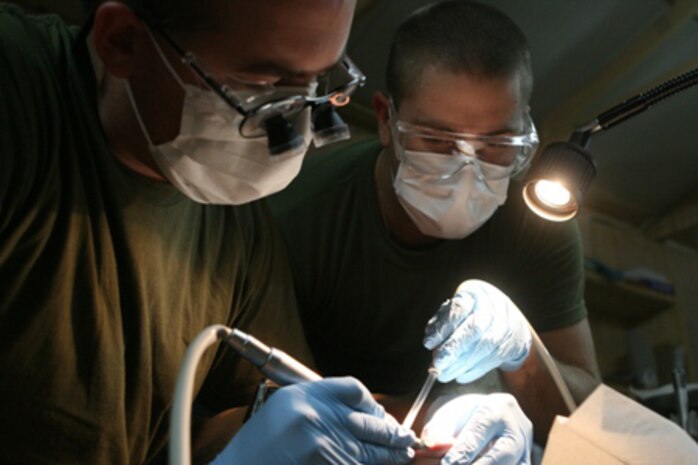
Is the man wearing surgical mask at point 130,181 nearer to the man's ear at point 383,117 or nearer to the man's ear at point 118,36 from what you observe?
the man's ear at point 118,36

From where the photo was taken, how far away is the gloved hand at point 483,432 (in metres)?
1.09

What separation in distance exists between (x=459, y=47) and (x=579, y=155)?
0.50 metres

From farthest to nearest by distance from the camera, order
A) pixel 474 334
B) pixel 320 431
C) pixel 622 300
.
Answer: pixel 622 300, pixel 474 334, pixel 320 431

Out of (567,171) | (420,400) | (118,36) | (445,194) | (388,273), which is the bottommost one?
(420,400)

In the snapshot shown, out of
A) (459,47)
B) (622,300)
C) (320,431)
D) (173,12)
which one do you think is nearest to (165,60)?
(173,12)

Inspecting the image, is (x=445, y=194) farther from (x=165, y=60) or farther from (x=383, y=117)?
(x=165, y=60)

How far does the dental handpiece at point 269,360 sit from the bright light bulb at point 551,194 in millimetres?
542

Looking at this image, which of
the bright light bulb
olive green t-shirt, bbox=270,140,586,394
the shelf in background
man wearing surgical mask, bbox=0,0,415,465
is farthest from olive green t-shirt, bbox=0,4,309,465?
the shelf in background

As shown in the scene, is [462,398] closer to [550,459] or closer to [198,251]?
[550,459]

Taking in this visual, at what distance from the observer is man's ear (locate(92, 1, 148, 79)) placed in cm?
110

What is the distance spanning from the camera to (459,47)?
1.59 metres

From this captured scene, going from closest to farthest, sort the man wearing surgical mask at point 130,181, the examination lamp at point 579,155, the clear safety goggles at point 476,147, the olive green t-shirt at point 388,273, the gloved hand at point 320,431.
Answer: the gloved hand at point 320,431
the man wearing surgical mask at point 130,181
the examination lamp at point 579,155
the clear safety goggles at point 476,147
the olive green t-shirt at point 388,273

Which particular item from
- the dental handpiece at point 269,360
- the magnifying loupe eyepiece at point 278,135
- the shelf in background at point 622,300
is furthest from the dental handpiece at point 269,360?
the shelf in background at point 622,300

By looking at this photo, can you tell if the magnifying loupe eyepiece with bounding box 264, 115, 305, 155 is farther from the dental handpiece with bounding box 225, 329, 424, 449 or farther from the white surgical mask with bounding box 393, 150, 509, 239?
the white surgical mask with bounding box 393, 150, 509, 239
